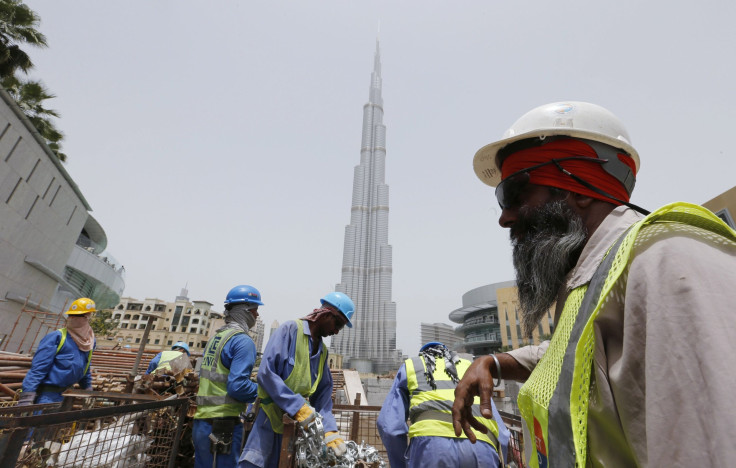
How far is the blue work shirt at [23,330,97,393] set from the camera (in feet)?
15.8

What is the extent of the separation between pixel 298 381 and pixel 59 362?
3901 millimetres

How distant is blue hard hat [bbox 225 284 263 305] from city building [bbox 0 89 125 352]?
593 inches

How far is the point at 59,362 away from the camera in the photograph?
5000mm

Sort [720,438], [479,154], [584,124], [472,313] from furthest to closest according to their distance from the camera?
1. [472,313]
2. [479,154]
3. [584,124]
4. [720,438]

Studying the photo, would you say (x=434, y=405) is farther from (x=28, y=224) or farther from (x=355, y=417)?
(x=28, y=224)

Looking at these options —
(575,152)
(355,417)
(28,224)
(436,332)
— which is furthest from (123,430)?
(436,332)

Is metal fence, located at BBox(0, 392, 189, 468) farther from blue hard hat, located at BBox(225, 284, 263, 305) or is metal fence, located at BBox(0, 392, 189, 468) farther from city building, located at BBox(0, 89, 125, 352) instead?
city building, located at BBox(0, 89, 125, 352)

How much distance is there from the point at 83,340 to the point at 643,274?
685 centimetres

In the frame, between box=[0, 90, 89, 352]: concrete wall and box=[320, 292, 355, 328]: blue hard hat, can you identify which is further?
box=[0, 90, 89, 352]: concrete wall

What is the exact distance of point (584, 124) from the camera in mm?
1411

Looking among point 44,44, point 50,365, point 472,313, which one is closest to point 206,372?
point 50,365

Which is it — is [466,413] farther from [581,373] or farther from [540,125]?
[540,125]

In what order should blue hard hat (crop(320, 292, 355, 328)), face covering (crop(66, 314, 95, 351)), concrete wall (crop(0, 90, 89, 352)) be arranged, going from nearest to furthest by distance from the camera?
1. blue hard hat (crop(320, 292, 355, 328))
2. face covering (crop(66, 314, 95, 351))
3. concrete wall (crop(0, 90, 89, 352))

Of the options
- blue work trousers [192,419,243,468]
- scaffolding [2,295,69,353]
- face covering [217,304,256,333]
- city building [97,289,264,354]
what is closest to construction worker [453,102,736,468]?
blue work trousers [192,419,243,468]
